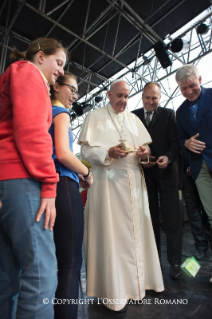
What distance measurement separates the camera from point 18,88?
82 centimetres

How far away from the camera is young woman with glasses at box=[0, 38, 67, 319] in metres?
0.78

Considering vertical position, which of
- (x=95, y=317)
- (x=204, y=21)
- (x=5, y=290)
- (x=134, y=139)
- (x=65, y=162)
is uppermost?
(x=204, y=21)

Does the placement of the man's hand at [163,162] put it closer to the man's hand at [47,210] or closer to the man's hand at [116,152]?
the man's hand at [116,152]

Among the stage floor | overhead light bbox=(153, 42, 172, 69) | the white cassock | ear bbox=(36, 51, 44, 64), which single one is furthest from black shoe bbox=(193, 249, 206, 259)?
overhead light bbox=(153, 42, 172, 69)

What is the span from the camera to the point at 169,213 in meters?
2.01

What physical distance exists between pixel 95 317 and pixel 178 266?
3.02 feet

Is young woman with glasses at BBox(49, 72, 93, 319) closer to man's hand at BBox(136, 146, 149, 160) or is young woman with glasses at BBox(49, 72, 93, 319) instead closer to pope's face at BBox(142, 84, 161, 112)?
man's hand at BBox(136, 146, 149, 160)

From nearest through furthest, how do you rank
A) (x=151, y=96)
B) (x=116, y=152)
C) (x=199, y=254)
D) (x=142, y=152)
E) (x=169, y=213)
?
(x=116, y=152) → (x=142, y=152) → (x=169, y=213) → (x=151, y=96) → (x=199, y=254)

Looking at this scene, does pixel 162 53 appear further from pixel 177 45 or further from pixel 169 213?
pixel 169 213

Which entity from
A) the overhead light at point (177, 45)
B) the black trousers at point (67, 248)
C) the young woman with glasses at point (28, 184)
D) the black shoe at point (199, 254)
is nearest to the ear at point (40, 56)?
the young woman with glasses at point (28, 184)

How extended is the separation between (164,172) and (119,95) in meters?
0.84

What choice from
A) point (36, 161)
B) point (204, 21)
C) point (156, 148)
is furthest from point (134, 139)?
point (204, 21)

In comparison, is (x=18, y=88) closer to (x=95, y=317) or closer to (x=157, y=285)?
(x=95, y=317)

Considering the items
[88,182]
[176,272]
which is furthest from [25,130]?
[176,272]
